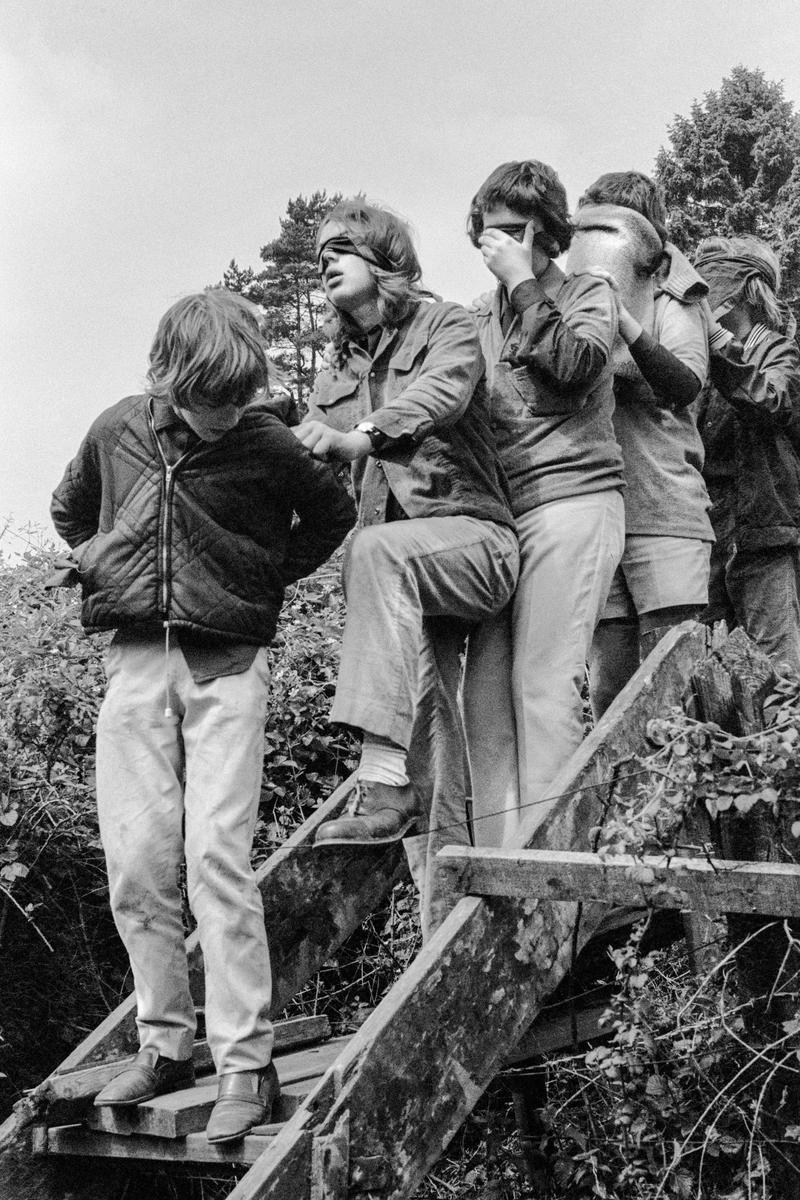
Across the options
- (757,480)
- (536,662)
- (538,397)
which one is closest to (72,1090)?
(536,662)

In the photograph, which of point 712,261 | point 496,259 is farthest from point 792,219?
point 496,259

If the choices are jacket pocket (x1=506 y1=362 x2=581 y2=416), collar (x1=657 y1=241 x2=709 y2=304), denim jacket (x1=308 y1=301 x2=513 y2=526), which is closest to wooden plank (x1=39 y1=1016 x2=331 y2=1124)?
denim jacket (x1=308 y1=301 x2=513 y2=526)

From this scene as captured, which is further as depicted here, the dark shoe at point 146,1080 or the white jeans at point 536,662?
the white jeans at point 536,662

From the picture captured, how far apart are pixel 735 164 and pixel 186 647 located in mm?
31092

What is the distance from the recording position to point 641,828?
299 centimetres

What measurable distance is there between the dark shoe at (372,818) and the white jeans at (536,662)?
451 millimetres

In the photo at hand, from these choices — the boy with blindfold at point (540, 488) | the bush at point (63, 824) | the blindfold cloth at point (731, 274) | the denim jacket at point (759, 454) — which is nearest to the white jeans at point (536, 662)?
the boy with blindfold at point (540, 488)

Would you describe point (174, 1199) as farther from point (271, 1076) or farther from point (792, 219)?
point (792, 219)

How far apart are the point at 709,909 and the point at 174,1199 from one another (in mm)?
1930

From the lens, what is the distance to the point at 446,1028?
292 centimetres

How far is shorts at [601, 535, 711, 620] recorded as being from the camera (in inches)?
173

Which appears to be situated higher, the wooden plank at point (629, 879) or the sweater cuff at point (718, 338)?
the sweater cuff at point (718, 338)

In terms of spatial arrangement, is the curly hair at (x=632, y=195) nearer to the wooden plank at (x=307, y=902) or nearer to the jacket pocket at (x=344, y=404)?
the jacket pocket at (x=344, y=404)

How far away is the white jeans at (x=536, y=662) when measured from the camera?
Result: 3871 mm
